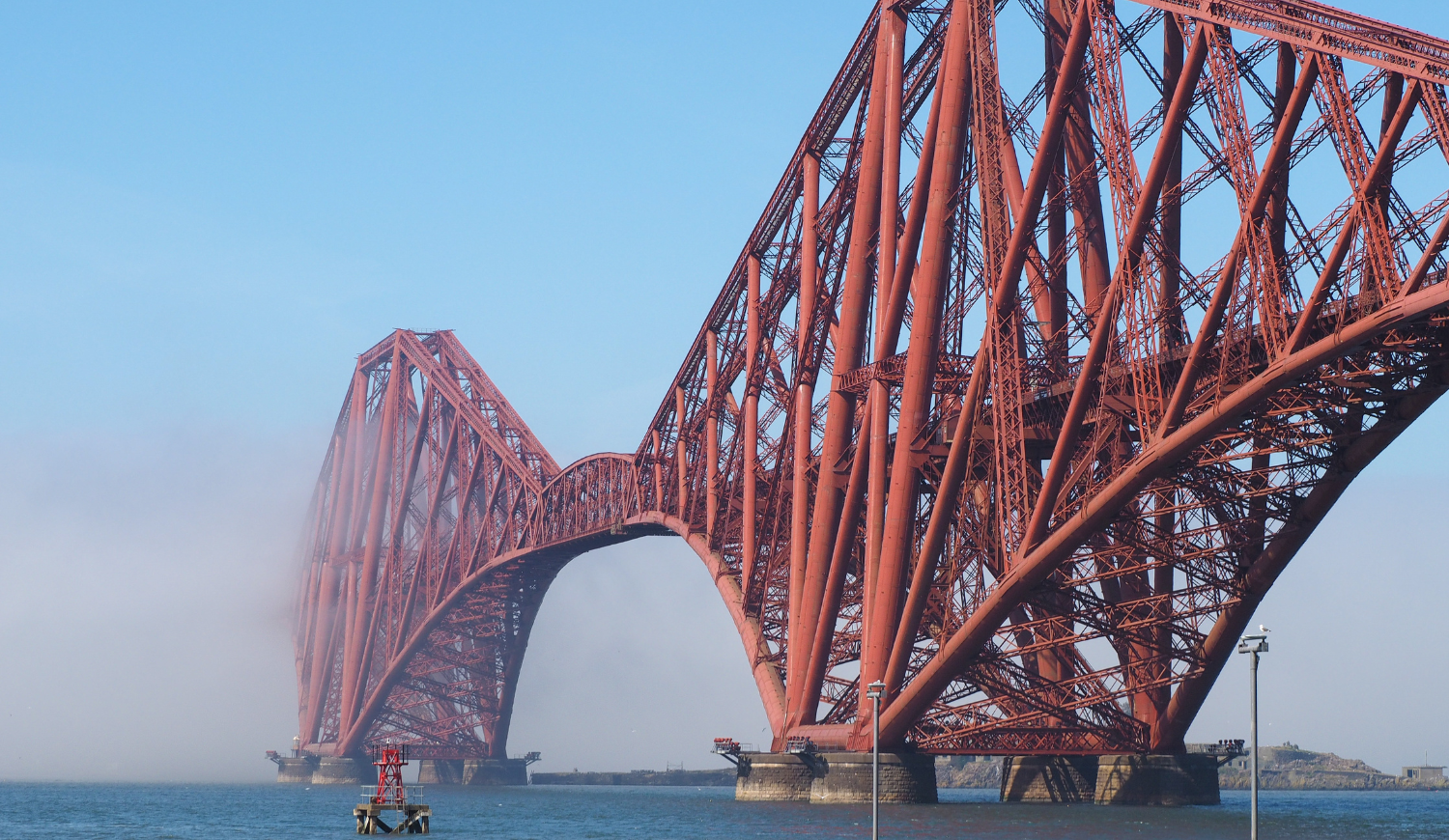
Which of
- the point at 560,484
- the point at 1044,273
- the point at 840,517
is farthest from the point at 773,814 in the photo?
the point at 560,484

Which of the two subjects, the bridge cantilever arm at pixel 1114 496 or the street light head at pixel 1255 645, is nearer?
the street light head at pixel 1255 645

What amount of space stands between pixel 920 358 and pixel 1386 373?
17947mm

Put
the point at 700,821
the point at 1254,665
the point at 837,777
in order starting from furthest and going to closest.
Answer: the point at 700,821
the point at 837,777
the point at 1254,665

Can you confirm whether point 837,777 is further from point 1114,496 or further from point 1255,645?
point 1255,645

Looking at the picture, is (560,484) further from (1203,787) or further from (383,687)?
(1203,787)

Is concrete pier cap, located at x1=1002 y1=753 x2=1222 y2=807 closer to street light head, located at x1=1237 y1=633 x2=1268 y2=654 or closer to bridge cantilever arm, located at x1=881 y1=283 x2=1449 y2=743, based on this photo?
bridge cantilever arm, located at x1=881 y1=283 x2=1449 y2=743

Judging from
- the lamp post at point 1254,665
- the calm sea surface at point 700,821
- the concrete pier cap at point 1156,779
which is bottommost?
the calm sea surface at point 700,821

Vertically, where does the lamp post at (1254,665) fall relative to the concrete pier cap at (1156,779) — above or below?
above

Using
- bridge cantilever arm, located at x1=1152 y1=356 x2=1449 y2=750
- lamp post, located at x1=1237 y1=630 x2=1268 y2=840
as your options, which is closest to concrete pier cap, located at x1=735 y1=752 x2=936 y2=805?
bridge cantilever arm, located at x1=1152 y1=356 x2=1449 y2=750

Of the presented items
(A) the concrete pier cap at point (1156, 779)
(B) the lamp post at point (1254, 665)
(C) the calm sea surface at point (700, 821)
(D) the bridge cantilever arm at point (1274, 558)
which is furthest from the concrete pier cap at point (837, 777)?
(B) the lamp post at point (1254, 665)

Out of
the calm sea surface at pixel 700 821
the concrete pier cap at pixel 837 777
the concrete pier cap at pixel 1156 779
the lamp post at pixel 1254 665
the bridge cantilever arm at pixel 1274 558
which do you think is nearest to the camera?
the lamp post at pixel 1254 665

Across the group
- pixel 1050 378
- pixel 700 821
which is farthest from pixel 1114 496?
pixel 700 821

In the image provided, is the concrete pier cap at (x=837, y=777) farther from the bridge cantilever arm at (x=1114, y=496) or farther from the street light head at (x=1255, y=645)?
the street light head at (x=1255, y=645)

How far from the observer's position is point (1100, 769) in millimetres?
69812
